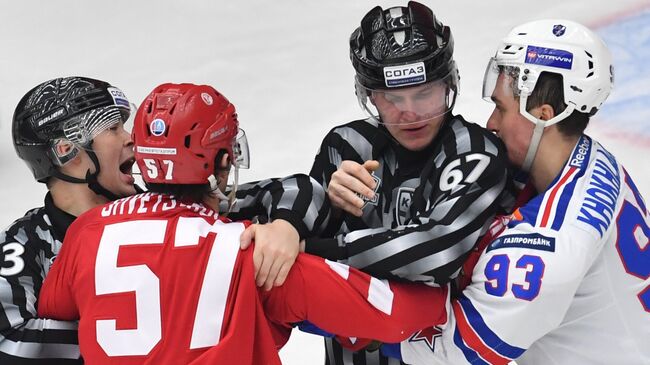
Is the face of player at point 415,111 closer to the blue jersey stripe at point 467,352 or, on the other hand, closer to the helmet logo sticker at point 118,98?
the blue jersey stripe at point 467,352

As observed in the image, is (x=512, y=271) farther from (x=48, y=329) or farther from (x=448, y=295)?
(x=48, y=329)

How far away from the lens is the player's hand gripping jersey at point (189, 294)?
192 cm

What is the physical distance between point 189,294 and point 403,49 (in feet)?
2.73

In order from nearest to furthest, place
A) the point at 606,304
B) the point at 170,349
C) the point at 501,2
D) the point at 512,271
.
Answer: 1. the point at 170,349
2. the point at 512,271
3. the point at 606,304
4. the point at 501,2

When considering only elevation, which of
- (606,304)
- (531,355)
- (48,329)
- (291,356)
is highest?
(48,329)

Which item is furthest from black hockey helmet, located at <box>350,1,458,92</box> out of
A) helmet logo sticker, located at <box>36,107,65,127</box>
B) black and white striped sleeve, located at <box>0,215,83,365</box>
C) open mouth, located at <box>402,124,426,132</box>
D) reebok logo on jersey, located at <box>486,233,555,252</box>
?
black and white striped sleeve, located at <box>0,215,83,365</box>

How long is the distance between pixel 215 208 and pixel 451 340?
2.19ft

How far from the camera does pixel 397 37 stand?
2266mm

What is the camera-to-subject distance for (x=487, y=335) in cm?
211

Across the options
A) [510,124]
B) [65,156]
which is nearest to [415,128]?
[510,124]

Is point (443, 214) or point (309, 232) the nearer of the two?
point (443, 214)

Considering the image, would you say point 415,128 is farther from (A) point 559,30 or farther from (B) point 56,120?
(B) point 56,120

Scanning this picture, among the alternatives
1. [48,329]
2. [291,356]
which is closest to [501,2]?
[291,356]

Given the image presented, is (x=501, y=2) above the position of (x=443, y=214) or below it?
below
